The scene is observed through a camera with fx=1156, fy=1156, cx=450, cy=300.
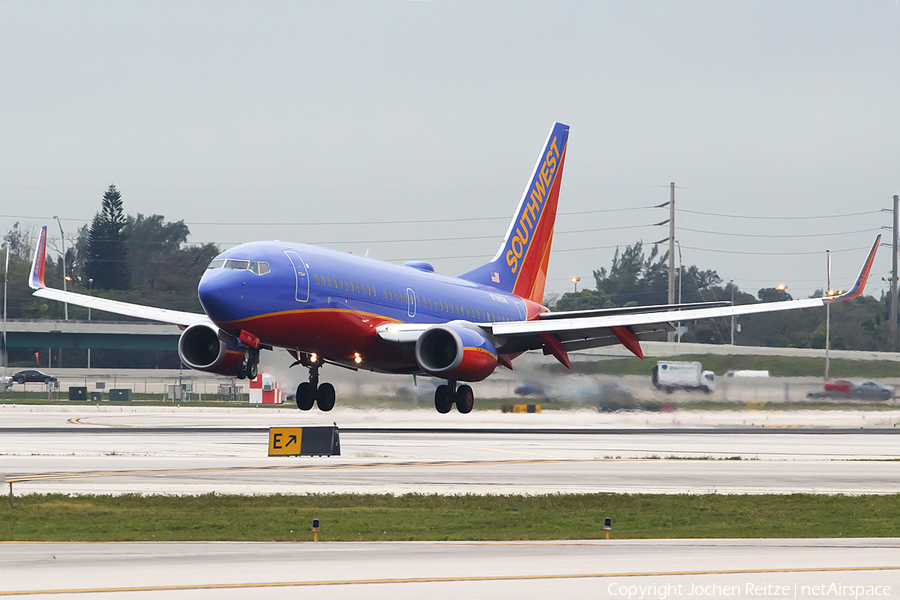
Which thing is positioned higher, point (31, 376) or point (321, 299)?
point (321, 299)

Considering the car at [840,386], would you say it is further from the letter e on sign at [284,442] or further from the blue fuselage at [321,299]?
the letter e on sign at [284,442]

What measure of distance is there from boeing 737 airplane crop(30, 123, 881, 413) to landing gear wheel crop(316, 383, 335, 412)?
5 centimetres

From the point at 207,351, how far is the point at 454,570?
2618 centimetres

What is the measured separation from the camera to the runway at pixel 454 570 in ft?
45.9

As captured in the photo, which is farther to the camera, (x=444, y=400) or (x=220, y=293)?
(x=444, y=400)

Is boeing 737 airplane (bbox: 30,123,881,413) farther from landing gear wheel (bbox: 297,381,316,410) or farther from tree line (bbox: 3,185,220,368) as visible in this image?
tree line (bbox: 3,185,220,368)

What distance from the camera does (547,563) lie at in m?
16.7

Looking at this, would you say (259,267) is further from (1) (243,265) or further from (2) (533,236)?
(2) (533,236)

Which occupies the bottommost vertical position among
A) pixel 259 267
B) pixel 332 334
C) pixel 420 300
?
pixel 332 334

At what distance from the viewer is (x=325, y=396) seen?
4550 centimetres

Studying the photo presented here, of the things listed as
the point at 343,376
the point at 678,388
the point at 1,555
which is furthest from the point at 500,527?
the point at 678,388

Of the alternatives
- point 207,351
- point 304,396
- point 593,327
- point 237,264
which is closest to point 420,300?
point 304,396

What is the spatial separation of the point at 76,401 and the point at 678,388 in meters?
57.0

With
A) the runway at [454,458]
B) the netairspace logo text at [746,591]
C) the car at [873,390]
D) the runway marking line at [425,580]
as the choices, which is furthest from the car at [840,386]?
the netairspace logo text at [746,591]
